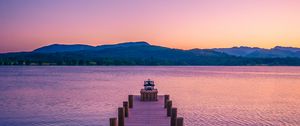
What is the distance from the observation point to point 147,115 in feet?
71.7

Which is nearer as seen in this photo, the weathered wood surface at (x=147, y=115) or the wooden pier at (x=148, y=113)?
the wooden pier at (x=148, y=113)

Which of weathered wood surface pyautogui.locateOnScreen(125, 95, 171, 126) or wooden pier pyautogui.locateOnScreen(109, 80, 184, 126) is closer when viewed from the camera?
wooden pier pyautogui.locateOnScreen(109, 80, 184, 126)

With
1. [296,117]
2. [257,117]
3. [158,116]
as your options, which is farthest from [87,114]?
[296,117]

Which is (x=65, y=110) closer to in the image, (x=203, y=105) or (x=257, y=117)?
(x=203, y=105)

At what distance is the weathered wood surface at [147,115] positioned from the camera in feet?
64.6

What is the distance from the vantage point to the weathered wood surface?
19688mm

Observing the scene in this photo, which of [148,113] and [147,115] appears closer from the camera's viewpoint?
[147,115]

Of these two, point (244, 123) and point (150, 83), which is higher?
point (150, 83)

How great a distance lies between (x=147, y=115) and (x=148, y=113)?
783mm

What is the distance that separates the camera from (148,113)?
2264 cm

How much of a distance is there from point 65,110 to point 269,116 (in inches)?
672

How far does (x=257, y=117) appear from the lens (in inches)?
1191

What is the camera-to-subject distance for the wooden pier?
61.2 ft

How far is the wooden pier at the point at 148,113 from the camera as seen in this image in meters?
18.6
